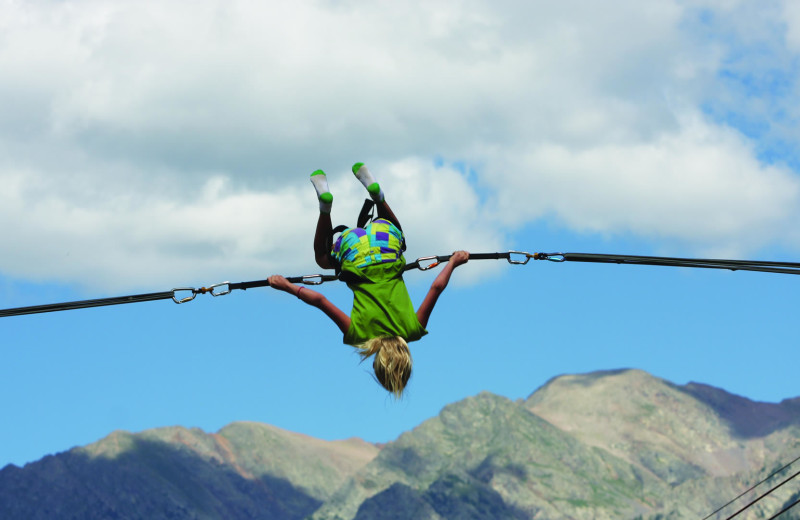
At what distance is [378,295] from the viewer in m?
15.2

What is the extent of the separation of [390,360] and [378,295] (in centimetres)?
101

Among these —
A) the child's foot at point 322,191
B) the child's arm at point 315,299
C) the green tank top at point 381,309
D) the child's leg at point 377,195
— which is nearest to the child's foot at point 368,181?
the child's leg at point 377,195

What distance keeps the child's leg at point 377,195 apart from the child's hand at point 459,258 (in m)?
1.05

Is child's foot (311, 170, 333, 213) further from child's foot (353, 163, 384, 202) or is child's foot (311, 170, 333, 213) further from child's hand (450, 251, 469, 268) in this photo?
child's hand (450, 251, 469, 268)

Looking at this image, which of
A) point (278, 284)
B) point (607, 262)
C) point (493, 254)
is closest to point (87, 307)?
point (278, 284)

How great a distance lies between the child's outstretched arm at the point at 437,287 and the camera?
1533 cm

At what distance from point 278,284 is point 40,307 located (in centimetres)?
337

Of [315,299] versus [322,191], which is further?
[322,191]

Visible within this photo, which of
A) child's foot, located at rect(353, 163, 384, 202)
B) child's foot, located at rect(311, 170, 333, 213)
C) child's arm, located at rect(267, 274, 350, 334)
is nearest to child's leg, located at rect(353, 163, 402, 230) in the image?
child's foot, located at rect(353, 163, 384, 202)

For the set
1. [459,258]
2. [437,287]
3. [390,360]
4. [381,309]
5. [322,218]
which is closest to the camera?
[390,360]

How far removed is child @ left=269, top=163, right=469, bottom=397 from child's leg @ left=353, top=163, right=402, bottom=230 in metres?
0.06

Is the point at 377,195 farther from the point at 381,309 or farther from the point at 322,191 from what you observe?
the point at 381,309

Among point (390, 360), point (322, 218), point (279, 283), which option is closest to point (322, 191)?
point (322, 218)

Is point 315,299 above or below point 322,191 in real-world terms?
below
